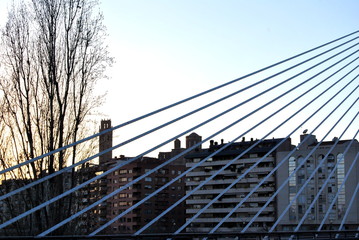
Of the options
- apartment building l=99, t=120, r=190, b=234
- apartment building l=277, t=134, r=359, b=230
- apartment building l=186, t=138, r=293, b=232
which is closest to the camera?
apartment building l=277, t=134, r=359, b=230

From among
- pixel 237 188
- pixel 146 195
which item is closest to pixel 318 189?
pixel 237 188

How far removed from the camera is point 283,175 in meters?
88.5

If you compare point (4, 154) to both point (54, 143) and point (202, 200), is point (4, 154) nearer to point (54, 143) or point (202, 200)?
point (54, 143)

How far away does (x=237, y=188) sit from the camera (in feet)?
324

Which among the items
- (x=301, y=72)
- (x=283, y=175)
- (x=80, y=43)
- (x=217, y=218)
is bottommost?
(x=217, y=218)

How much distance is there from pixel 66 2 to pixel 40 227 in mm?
5642

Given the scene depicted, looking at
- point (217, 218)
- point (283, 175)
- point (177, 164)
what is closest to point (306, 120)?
point (283, 175)

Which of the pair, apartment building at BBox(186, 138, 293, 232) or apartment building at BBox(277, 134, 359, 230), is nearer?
apartment building at BBox(277, 134, 359, 230)

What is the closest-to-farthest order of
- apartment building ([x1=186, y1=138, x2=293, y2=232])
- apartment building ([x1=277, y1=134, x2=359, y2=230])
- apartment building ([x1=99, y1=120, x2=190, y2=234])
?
apartment building ([x1=277, y1=134, x2=359, y2=230])
apartment building ([x1=186, y1=138, x2=293, y2=232])
apartment building ([x1=99, y1=120, x2=190, y2=234])

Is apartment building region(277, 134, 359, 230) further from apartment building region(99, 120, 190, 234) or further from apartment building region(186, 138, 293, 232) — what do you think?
apartment building region(99, 120, 190, 234)

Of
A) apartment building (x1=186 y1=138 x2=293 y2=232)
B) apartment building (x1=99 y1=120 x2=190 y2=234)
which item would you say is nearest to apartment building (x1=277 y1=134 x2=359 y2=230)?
apartment building (x1=186 y1=138 x2=293 y2=232)

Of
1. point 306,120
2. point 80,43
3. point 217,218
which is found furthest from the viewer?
point 217,218

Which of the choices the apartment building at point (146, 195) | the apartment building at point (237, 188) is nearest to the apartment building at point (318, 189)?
the apartment building at point (237, 188)

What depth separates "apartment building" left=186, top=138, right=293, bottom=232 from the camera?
303ft
